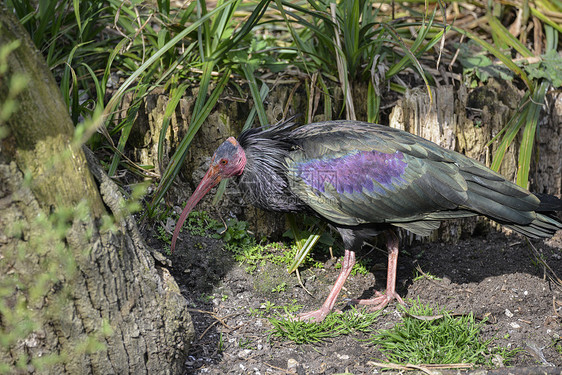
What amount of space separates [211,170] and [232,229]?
23.0 inches

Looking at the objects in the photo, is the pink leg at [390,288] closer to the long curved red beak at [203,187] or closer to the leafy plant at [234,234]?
the leafy plant at [234,234]

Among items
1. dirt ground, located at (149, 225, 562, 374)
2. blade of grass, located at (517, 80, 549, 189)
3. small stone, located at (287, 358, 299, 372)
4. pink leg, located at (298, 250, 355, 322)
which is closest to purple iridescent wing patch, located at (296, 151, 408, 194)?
pink leg, located at (298, 250, 355, 322)

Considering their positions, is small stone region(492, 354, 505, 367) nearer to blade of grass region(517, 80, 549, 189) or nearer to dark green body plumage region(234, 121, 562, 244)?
dark green body plumage region(234, 121, 562, 244)

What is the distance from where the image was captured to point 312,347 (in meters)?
3.63

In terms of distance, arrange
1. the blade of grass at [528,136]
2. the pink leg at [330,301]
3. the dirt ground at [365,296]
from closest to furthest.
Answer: the dirt ground at [365,296] < the pink leg at [330,301] < the blade of grass at [528,136]

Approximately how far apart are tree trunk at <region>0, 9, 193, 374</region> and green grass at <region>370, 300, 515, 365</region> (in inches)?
54.2

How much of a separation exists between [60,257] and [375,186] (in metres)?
2.15

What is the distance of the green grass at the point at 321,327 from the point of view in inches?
146

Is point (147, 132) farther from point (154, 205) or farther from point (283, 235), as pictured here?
point (283, 235)

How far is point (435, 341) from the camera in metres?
3.51

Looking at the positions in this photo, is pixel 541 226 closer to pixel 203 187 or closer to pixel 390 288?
pixel 390 288

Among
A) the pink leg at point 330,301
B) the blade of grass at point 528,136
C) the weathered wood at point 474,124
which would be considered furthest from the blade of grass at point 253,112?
the blade of grass at point 528,136

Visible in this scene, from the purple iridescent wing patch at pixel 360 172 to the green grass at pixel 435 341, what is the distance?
0.89m

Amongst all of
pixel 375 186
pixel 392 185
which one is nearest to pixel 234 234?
pixel 375 186
